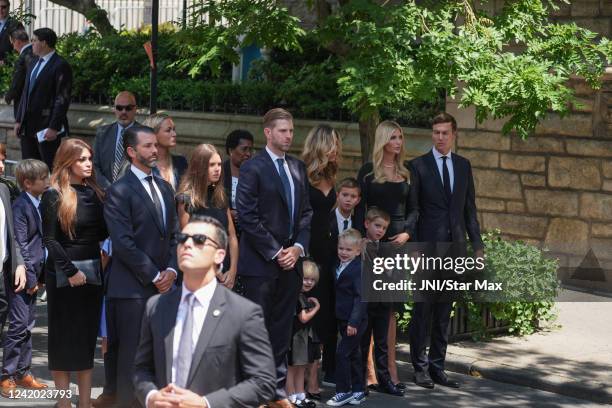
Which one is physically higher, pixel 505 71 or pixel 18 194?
pixel 505 71

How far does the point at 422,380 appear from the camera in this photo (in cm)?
992

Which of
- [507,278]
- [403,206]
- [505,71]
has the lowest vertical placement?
[507,278]

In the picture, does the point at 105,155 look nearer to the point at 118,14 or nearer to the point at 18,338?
the point at 18,338

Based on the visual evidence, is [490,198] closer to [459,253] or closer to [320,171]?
[459,253]

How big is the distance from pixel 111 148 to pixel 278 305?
9.71 ft

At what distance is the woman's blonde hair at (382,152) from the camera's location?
9.78 meters

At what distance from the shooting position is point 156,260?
8.18 m

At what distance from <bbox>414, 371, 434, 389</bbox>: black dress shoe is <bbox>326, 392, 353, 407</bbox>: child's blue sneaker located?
0.88 m

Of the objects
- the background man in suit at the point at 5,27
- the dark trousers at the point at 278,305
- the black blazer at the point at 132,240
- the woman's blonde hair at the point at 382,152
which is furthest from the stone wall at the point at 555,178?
the background man in suit at the point at 5,27

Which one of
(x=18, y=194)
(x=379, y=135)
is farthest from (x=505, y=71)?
(x=18, y=194)

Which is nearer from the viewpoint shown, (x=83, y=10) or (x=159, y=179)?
(x=159, y=179)

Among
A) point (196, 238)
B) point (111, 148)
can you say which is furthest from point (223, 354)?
point (111, 148)

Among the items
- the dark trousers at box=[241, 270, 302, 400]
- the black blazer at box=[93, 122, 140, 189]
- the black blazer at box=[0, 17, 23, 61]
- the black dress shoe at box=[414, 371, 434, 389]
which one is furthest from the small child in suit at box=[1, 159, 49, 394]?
the black blazer at box=[0, 17, 23, 61]

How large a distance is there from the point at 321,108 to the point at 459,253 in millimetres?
4990
